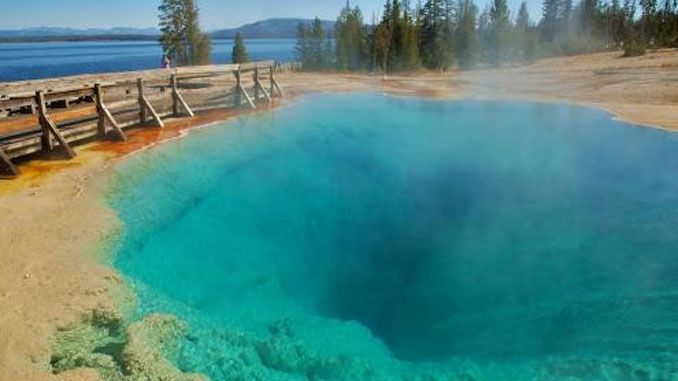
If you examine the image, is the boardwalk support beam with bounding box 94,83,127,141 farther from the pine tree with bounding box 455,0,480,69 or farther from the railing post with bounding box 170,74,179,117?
the pine tree with bounding box 455,0,480,69

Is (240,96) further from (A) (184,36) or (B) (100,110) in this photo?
(A) (184,36)

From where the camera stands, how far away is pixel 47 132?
1289 cm

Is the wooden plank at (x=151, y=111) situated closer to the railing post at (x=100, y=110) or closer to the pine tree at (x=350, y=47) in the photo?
the railing post at (x=100, y=110)

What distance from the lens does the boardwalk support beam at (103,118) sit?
14.7 m

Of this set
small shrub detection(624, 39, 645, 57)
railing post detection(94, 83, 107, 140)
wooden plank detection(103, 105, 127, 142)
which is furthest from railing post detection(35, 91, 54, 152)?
small shrub detection(624, 39, 645, 57)

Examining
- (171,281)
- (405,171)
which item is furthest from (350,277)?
(405,171)

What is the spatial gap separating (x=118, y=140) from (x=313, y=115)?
9141 mm

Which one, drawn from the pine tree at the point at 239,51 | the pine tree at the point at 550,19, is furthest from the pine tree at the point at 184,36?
the pine tree at the point at 550,19

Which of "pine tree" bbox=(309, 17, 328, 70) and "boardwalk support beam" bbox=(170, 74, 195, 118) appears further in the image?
"pine tree" bbox=(309, 17, 328, 70)

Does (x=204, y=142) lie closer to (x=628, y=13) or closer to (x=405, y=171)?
(x=405, y=171)

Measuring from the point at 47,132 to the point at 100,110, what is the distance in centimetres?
233

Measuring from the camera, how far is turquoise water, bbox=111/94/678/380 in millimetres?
6359

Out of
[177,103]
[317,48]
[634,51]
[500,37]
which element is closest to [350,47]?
[317,48]

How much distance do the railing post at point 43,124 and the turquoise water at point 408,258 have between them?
189 cm
